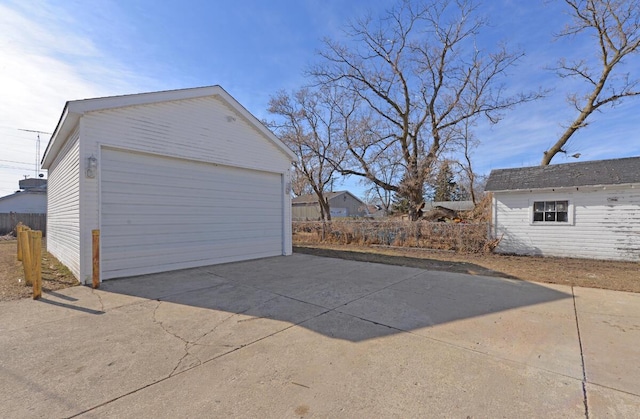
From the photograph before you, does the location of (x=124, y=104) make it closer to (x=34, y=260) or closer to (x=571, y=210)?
(x=34, y=260)

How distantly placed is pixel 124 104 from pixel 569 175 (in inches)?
525

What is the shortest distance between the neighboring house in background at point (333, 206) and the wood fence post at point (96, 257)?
34020 mm

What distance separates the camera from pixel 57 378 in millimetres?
2393

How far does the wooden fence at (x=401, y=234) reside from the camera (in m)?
11.1

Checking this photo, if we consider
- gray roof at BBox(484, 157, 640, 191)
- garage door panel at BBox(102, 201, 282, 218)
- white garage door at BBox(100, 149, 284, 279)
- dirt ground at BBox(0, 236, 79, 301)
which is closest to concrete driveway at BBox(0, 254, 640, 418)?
dirt ground at BBox(0, 236, 79, 301)

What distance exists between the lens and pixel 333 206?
44875 mm

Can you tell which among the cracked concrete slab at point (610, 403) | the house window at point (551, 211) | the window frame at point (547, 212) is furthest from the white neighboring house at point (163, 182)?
the house window at point (551, 211)

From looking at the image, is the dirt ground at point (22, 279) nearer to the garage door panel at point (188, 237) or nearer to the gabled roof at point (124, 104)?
the garage door panel at point (188, 237)

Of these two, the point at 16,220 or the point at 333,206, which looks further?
the point at 333,206

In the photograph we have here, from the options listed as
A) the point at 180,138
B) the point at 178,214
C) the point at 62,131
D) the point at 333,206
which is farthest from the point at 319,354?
the point at 333,206

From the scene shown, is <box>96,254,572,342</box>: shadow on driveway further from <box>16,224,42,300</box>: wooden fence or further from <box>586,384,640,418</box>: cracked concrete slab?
<box>586,384,640,418</box>: cracked concrete slab

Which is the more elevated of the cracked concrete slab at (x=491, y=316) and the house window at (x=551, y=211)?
the house window at (x=551, y=211)

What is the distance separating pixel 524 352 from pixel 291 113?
59.9 feet

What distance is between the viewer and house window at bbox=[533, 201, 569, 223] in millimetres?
10102
